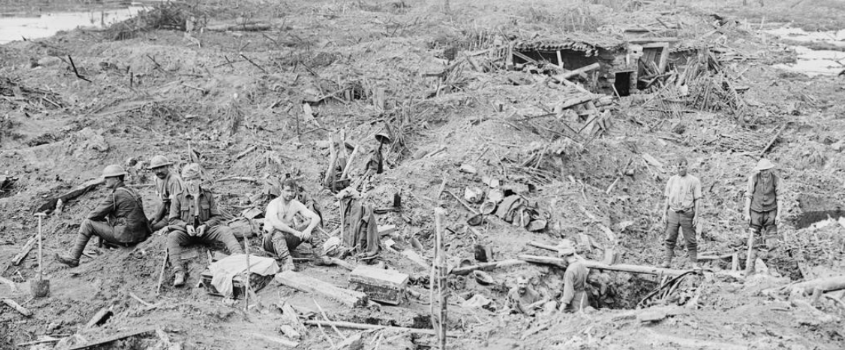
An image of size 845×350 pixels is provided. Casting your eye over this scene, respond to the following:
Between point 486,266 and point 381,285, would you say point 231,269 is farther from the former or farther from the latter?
point 486,266

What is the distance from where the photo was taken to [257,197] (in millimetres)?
11008

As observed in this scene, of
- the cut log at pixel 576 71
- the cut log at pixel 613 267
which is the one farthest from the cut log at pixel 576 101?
the cut log at pixel 613 267

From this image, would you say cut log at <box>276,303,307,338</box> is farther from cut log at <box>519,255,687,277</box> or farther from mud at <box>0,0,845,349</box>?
cut log at <box>519,255,687,277</box>

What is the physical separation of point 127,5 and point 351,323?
33241 mm

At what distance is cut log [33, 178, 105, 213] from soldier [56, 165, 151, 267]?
2.44m

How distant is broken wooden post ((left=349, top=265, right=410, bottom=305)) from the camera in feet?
24.0

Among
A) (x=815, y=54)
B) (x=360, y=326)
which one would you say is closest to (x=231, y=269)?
(x=360, y=326)

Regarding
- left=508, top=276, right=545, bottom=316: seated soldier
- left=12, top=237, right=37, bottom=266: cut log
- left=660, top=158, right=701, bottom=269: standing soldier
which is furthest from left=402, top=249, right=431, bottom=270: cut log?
left=12, top=237, right=37, bottom=266: cut log

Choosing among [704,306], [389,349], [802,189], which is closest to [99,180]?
[389,349]

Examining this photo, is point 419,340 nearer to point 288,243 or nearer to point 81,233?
point 288,243

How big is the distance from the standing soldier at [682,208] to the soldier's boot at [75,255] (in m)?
7.07

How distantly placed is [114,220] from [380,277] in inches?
131

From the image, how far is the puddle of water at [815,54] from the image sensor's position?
23266mm

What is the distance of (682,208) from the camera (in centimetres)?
908
